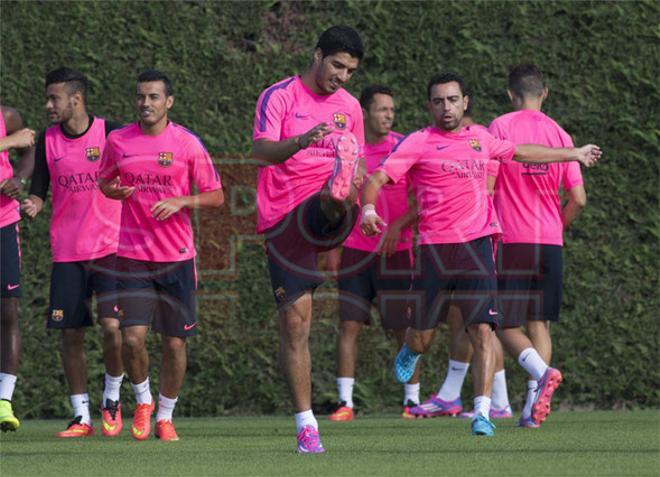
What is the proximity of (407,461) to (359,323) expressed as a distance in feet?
12.7

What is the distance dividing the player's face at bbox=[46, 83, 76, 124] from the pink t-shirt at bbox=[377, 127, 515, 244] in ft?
7.34

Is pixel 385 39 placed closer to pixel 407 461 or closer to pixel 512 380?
pixel 512 380

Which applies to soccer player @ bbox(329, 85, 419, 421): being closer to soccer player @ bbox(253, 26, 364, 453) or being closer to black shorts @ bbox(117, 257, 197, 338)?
black shorts @ bbox(117, 257, 197, 338)

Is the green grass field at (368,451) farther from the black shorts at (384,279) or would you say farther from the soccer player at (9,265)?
the black shorts at (384,279)

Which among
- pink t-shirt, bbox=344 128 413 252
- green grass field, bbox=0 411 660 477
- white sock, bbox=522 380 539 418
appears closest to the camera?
green grass field, bbox=0 411 660 477

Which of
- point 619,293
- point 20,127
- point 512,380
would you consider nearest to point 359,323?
point 512,380

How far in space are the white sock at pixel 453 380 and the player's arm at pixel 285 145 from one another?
393 centimetres

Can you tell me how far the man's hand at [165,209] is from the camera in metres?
8.33

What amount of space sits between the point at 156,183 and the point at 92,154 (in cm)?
86

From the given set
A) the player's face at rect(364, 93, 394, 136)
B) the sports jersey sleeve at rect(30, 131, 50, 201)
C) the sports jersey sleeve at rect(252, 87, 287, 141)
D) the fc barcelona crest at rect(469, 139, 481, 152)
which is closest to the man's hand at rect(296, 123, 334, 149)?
the sports jersey sleeve at rect(252, 87, 287, 141)

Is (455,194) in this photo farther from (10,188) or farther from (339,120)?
(10,188)

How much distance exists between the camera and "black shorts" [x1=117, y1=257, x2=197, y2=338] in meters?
8.58

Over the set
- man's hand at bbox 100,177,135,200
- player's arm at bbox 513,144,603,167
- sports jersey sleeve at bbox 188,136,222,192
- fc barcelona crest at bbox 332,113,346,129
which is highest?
fc barcelona crest at bbox 332,113,346,129

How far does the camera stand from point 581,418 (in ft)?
33.7
